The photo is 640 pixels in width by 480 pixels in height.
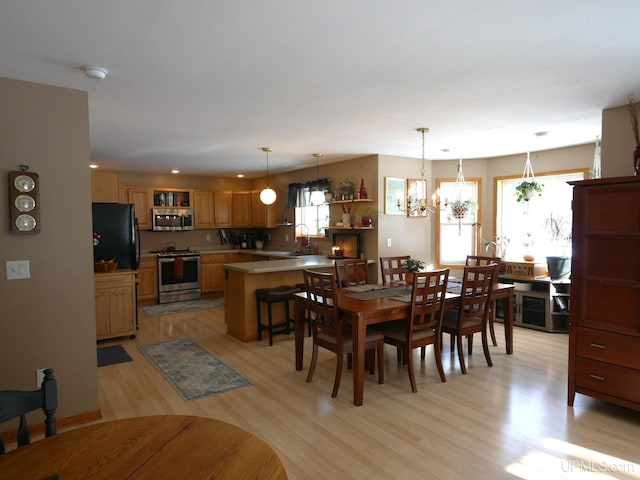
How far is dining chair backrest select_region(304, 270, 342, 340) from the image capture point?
3.39 m

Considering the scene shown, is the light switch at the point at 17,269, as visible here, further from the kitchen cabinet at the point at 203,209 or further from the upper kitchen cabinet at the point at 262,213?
the upper kitchen cabinet at the point at 262,213

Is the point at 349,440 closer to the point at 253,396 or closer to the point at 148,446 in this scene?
the point at 253,396

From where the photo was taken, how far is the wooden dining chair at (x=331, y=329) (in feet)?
11.1

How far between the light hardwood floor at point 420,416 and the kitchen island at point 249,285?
54 centimetres

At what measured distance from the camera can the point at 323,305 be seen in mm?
3492

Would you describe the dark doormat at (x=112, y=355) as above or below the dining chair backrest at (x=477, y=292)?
below

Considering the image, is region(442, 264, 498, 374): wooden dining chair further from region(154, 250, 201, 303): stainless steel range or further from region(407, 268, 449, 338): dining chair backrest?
region(154, 250, 201, 303): stainless steel range

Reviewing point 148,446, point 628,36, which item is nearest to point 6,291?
point 148,446

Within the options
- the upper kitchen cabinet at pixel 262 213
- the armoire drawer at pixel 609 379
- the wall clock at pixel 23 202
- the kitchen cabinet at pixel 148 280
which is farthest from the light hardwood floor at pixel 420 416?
the upper kitchen cabinet at pixel 262 213

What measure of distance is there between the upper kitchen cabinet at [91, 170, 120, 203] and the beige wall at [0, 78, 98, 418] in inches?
113

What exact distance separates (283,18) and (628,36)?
194 cm

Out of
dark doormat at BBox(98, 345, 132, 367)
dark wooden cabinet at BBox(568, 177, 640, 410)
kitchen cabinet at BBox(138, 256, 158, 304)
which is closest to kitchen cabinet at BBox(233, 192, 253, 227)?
kitchen cabinet at BBox(138, 256, 158, 304)

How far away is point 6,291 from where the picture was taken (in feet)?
9.07

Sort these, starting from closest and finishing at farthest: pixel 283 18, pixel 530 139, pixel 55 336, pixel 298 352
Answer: pixel 283 18, pixel 55 336, pixel 298 352, pixel 530 139
